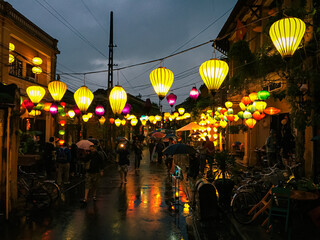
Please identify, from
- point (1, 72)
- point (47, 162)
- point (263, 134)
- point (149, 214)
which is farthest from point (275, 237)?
point (1, 72)

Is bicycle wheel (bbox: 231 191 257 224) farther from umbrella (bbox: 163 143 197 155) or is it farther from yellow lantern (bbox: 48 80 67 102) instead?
yellow lantern (bbox: 48 80 67 102)

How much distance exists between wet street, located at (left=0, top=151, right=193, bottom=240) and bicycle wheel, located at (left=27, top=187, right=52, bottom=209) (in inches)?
11.3

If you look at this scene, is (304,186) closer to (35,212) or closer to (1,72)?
(35,212)

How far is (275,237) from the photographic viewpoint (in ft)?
19.3

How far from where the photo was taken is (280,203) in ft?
19.5

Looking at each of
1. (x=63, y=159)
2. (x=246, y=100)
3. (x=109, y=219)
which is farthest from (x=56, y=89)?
(x=246, y=100)

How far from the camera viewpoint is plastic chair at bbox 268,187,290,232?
5.71m

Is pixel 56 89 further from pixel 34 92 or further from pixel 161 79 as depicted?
pixel 161 79

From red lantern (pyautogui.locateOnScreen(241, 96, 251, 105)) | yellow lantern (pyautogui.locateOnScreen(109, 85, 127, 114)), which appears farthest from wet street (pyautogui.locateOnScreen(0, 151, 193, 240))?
red lantern (pyautogui.locateOnScreen(241, 96, 251, 105))

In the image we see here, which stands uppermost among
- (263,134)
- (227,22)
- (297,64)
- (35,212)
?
(227,22)

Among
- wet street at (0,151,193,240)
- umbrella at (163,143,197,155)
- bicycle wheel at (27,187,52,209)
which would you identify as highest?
umbrella at (163,143,197,155)

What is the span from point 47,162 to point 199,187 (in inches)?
356

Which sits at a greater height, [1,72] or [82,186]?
[1,72]

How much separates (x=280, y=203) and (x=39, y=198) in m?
6.81
